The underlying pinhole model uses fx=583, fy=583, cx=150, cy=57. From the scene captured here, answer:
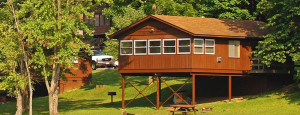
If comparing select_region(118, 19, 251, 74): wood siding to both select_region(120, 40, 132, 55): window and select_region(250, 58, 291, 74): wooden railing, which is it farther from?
select_region(250, 58, 291, 74): wooden railing

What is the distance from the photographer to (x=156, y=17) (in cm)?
4475

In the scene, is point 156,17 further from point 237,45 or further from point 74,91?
point 74,91

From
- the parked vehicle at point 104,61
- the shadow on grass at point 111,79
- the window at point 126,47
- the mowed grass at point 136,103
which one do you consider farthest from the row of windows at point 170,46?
the parked vehicle at point 104,61

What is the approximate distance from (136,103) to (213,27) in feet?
32.8

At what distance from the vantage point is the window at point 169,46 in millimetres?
44281

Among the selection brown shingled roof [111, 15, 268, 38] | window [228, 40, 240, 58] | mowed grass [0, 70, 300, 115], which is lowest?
mowed grass [0, 70, 300, 115]

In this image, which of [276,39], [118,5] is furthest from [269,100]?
[118,5]

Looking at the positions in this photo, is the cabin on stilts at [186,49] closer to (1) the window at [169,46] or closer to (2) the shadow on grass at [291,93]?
(1) the window at [169,46]

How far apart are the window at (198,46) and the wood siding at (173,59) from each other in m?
0.31

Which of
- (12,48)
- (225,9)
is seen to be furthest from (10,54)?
(225,9)

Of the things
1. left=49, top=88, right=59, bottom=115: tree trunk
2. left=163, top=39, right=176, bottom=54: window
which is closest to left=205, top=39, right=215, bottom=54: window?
left=163, top=39, right=176, bottom=54: window

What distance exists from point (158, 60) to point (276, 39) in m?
9.05

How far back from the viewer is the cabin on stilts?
4384 centimetres

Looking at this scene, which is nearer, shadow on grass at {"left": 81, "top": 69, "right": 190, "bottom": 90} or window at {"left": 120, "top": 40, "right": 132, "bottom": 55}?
window at {"left": 120, "top": 40, "right": 132, "bottom": 55}
